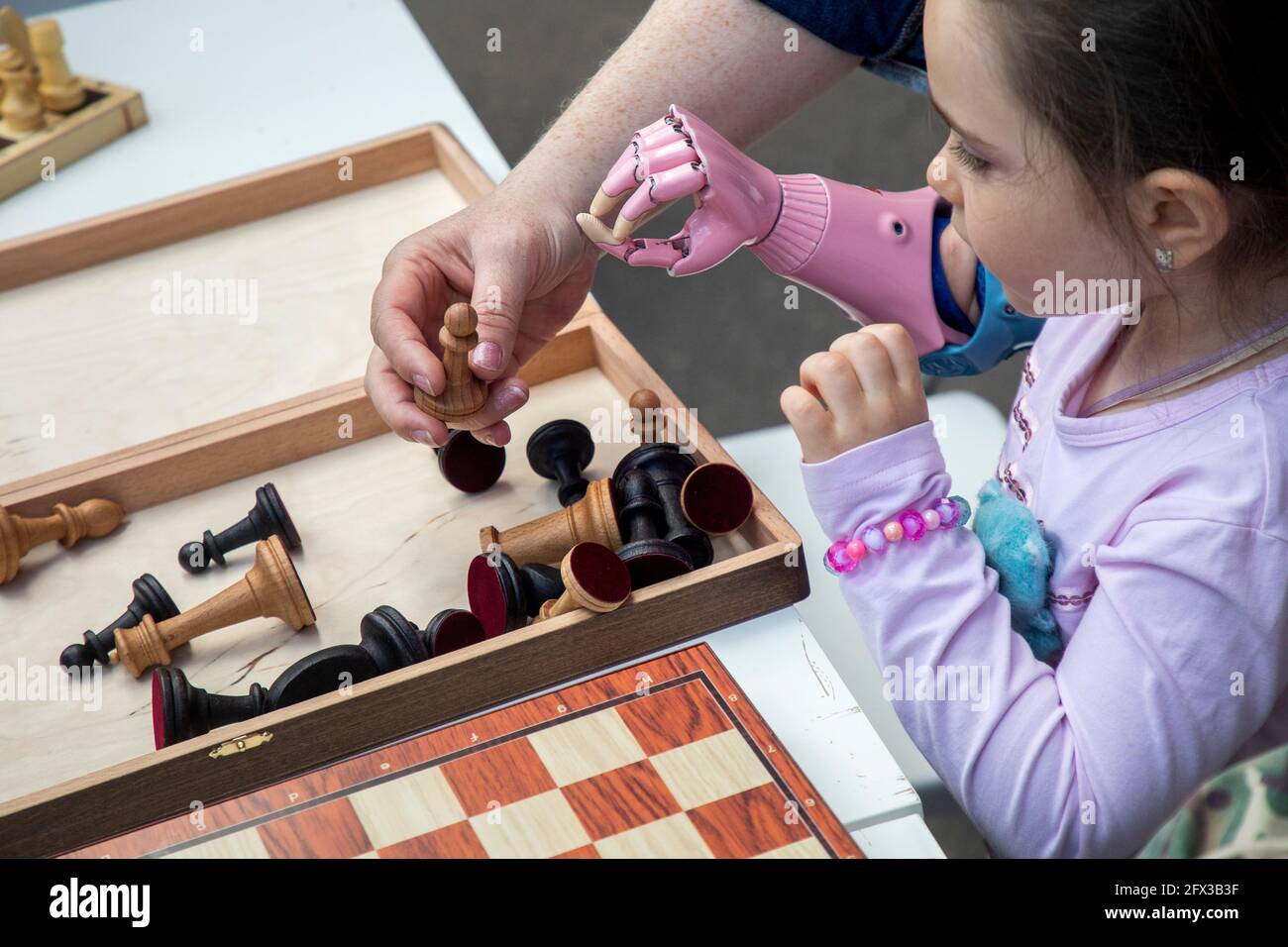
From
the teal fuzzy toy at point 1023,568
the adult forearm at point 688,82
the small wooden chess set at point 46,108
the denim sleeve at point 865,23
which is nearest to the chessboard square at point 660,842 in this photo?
the teal fuzzy toy at point 1023,568

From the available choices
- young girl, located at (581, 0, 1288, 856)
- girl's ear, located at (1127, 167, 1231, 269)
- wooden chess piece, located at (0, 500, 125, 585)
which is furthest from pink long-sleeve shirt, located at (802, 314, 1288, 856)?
wooden chess piece, located at (0, 500, 125, 585)

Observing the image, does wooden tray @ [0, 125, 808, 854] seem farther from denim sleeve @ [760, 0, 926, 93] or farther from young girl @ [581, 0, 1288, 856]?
denim sleeve @ [760, 0, 926, 93]

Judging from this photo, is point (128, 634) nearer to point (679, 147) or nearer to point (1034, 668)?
point (679, 147)

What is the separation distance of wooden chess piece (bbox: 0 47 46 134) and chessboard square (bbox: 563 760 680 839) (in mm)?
1279

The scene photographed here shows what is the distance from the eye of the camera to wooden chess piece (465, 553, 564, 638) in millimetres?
940

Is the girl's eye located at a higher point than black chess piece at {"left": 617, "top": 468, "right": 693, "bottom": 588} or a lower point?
higher

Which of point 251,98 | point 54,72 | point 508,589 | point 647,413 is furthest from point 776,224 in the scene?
point 54,72

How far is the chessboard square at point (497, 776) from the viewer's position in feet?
2.52

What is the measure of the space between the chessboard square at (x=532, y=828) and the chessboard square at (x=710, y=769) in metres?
0.06

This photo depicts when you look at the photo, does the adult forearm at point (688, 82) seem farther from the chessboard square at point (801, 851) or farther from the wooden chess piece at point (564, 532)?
the chessboard square at point (801, 851)

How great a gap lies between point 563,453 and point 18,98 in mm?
987
